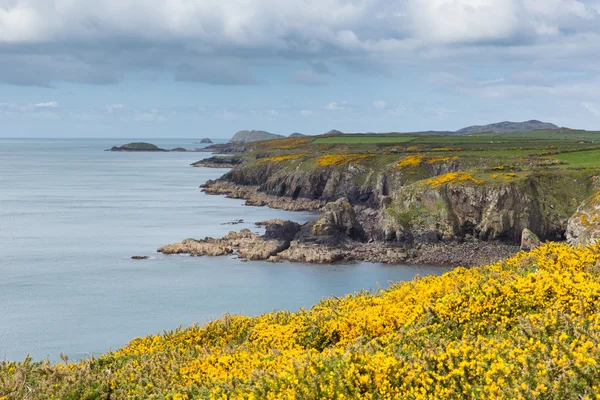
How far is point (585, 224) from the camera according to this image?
3497cm

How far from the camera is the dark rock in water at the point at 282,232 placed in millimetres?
74812

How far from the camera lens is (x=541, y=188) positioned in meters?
78.1

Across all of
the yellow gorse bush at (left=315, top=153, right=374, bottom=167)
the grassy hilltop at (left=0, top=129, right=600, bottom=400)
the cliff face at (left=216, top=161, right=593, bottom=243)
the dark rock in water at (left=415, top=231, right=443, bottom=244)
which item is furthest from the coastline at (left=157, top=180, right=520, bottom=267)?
the grassy hilltop at (left=0, top=129, right=600, bottom=400)

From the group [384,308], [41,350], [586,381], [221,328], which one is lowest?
[41,350]

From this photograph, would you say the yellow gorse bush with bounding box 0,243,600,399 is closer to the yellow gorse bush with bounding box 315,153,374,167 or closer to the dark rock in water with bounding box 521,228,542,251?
the dark rock in water with bounding box 521,228,542,251

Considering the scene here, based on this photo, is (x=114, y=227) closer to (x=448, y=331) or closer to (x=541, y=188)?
(x=541, y=188)

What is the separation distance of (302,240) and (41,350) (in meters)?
37.8

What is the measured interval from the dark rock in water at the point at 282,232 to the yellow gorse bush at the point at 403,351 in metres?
53.1

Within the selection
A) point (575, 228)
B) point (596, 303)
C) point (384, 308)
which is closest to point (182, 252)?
point (575, 228)

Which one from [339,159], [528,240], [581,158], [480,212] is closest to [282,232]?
[480,212]

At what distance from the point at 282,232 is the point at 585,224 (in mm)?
44917

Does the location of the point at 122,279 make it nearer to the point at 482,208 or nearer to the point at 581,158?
the point at 482,208

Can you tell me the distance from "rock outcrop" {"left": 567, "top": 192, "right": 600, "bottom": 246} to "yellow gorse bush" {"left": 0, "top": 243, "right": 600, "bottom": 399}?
8.80 metres

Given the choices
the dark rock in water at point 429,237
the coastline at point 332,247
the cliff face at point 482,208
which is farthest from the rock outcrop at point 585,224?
the dark rock in water at point 429,237
